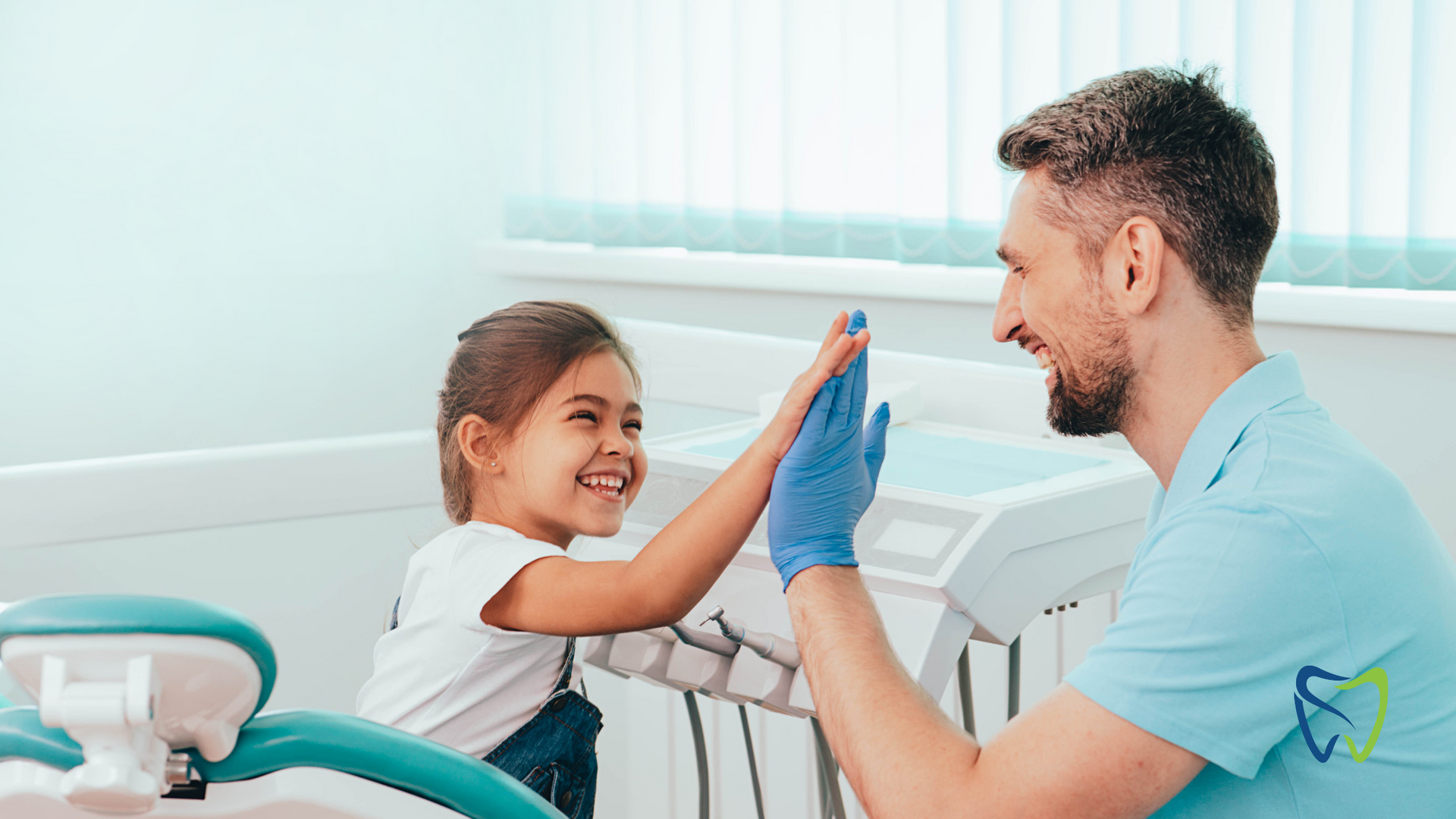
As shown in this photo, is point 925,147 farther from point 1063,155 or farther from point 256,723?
point 256,723

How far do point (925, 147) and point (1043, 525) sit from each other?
123cm

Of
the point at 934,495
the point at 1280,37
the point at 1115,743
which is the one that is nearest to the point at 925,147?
→ the point at 1280,37

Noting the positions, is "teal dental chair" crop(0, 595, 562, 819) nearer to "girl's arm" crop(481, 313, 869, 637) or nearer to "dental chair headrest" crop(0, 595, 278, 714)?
"dental chair headrest" crop(0, 595, 278, 714)

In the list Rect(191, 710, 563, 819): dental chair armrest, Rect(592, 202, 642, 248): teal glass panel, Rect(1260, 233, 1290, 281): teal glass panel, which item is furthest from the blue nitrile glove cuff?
Rect(592, 202, 642, 248): teal glass panel

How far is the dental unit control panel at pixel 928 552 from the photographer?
42.9 inches

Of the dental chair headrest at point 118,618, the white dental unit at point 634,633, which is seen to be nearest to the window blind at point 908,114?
the white dental unit at point 634,633

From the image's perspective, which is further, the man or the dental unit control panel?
the dental unit control panel

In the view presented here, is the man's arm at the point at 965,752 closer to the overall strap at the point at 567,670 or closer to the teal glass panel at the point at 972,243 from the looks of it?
the overall strap at the point at 567,670

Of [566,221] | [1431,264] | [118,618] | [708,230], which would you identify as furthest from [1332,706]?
[566,221]

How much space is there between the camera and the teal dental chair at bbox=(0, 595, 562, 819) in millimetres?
563

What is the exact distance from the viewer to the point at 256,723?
0.66 m

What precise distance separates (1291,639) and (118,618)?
656mm

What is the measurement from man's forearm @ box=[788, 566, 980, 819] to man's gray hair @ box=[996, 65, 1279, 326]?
1.10ft

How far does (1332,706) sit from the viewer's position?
2.56 ft
